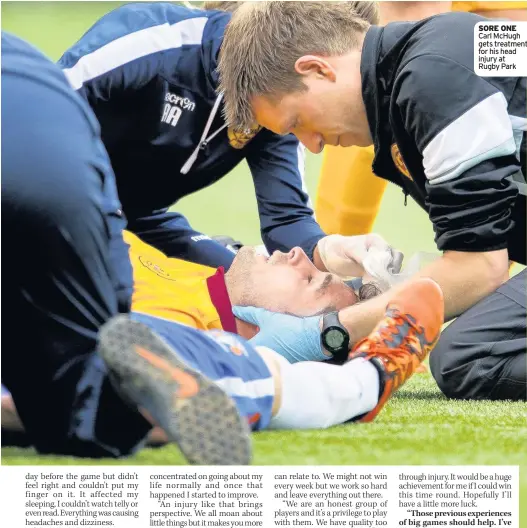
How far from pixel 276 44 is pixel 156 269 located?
0.56 meters

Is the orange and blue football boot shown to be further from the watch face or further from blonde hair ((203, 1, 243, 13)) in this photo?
blonde hair ((203, 1, 243, 13))

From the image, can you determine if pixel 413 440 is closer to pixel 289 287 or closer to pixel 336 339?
pixel 336 339

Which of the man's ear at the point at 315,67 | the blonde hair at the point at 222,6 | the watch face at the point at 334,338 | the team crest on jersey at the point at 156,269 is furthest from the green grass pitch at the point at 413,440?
the blonde hair at the point at 222,6

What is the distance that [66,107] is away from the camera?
150 cm

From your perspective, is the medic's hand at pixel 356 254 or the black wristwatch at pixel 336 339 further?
the medic's hand at pixel 356 254

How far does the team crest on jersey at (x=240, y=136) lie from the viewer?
2.59 metres

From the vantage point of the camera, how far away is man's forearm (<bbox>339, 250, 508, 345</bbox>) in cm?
213

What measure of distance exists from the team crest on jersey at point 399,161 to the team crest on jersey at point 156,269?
0.55 meters

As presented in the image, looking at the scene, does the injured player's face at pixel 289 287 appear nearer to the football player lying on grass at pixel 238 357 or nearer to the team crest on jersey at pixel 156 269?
the football player lying on grass at pixel 238 357

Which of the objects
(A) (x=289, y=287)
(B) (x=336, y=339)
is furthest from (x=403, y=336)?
(A) (x=289, y=287)

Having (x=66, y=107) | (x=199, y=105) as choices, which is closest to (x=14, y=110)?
(x=66, y=107)

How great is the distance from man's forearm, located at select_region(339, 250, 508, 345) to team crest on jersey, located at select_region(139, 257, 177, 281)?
0.39 metres

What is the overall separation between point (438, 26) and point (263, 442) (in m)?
0.97

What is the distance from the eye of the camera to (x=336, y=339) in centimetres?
214
